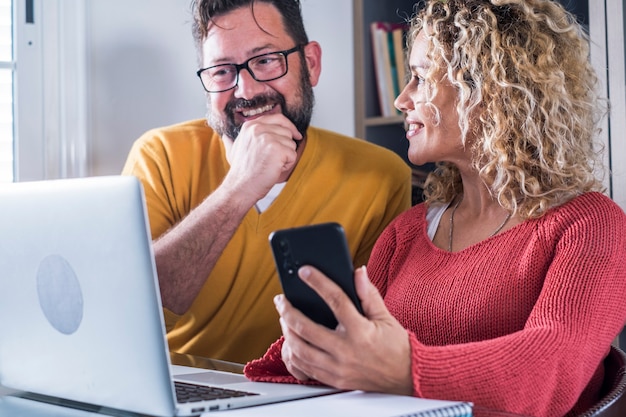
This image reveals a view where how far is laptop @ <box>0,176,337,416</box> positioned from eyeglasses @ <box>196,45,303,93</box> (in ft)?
2.81

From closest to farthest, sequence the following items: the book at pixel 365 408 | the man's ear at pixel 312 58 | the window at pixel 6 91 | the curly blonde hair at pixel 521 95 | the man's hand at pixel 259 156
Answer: the book at pixel 365 408 → the curly blonde hair at pixel 521 95 → the man's hand at pixel 259 156 → the man's ear at pixel 312 58 → the window at pixel 6 91

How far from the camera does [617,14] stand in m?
1.94

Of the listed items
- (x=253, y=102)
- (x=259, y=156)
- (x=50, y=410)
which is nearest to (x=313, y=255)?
(x=50, y=410)

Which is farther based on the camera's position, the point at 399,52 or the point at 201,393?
the point at 399,52

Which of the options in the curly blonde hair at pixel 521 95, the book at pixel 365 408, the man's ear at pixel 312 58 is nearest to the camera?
the book at pixel 365 408

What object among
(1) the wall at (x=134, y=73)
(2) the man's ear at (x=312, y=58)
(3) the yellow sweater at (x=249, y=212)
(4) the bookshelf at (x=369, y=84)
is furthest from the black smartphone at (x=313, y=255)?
(4) the bookshelf at (x=369, y=84)

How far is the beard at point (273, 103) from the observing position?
1.87 meters

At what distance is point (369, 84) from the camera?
2527mm

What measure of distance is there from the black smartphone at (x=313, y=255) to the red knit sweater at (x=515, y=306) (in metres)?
0.14

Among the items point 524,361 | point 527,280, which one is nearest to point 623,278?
point 527,280

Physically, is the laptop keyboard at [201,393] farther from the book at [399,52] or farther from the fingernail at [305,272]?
the book at [399,52]

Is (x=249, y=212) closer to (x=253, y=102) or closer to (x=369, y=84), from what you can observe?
(x=253, y=102)

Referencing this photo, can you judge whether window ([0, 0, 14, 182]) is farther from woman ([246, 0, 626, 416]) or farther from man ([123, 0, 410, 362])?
woman ([246, 0, 626, 416])

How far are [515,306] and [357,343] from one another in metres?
0.40
